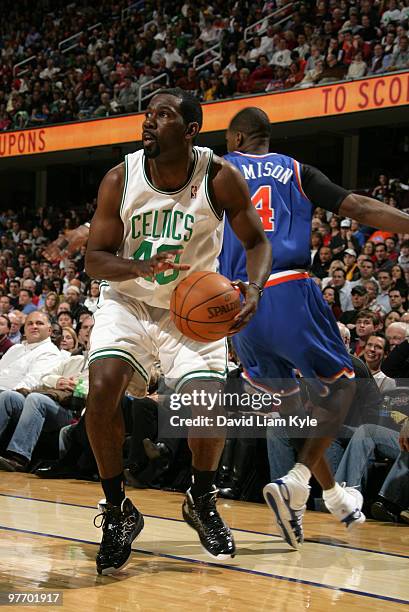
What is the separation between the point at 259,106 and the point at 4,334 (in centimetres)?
594

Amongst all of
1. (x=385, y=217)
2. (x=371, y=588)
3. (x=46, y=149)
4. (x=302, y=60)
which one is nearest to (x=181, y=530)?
(x=371, y=588)

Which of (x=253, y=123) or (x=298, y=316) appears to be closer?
(x=298, y=316)

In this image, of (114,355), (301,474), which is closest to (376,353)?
(301,474)

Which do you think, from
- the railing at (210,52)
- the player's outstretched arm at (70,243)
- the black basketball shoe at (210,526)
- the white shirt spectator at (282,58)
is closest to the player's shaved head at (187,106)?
the player's outstretched arm at (70,243)

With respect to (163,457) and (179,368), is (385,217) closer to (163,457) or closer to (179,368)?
(179,368)

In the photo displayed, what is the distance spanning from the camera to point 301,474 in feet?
13.2

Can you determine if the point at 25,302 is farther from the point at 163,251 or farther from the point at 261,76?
the point at 163,251

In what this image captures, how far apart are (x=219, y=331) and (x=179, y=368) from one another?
0.34 m

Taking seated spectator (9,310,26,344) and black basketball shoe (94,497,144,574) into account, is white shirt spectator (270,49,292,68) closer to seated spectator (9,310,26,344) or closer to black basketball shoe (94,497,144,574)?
seated spectator (9,310,26,344)

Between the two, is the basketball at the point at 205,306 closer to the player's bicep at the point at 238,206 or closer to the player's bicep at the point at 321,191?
the player's bicep at the point at 238,206

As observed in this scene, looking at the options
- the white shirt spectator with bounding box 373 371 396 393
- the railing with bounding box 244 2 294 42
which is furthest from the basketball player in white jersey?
the railing with bounding box 244 2 294 42

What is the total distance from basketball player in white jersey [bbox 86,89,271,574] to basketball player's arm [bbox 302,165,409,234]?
1.83 ft

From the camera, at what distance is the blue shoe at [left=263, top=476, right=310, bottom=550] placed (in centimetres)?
393

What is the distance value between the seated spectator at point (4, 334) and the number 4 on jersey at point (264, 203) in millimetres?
6132
